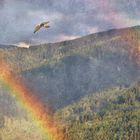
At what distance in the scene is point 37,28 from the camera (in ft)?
225

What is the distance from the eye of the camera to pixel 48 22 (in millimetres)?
66062

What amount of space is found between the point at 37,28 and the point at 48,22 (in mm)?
2950
